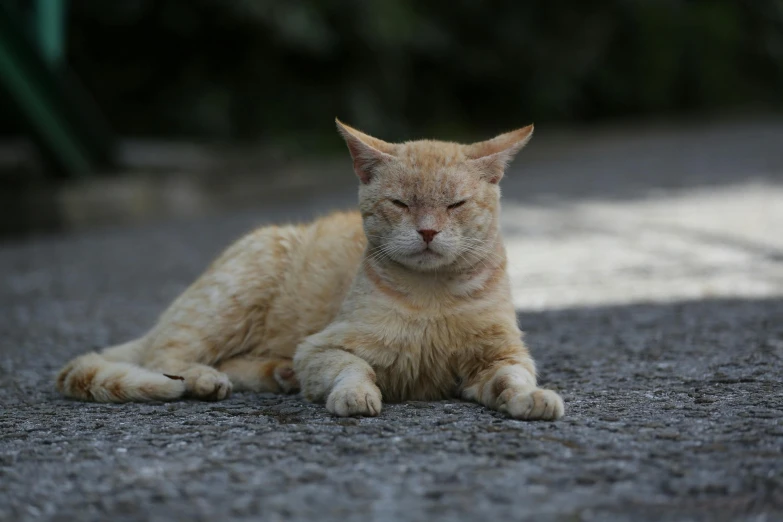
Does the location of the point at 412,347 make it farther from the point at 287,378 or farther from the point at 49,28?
the point at 49,28

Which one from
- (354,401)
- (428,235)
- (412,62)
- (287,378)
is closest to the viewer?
(354,401)

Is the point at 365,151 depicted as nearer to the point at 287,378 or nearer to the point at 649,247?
the point at 287,378

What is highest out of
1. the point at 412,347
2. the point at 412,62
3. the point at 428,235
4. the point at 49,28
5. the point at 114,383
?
the point at 412,62

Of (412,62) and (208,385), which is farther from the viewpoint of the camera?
(412,62)

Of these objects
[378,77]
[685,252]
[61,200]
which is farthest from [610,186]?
[61,200]

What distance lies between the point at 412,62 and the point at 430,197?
44.1 feet

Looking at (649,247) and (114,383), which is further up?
(649,247)

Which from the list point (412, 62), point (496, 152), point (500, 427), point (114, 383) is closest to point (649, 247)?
point (496, 152)

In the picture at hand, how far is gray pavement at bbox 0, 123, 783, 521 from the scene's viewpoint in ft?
7.14

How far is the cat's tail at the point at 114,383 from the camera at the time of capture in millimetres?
3344

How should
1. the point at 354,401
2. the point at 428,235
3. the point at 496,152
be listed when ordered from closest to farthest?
the point at 354,401
the point at 428,235
the point at 496,152

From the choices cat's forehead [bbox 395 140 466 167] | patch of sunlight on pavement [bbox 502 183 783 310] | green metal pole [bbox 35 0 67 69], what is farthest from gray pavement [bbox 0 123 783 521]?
green metal pole [bbox 35 0 67 69]

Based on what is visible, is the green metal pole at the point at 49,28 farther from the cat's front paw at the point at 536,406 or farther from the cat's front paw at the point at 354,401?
the cat's front paw at the point at 536,406

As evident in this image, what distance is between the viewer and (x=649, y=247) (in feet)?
22.6
